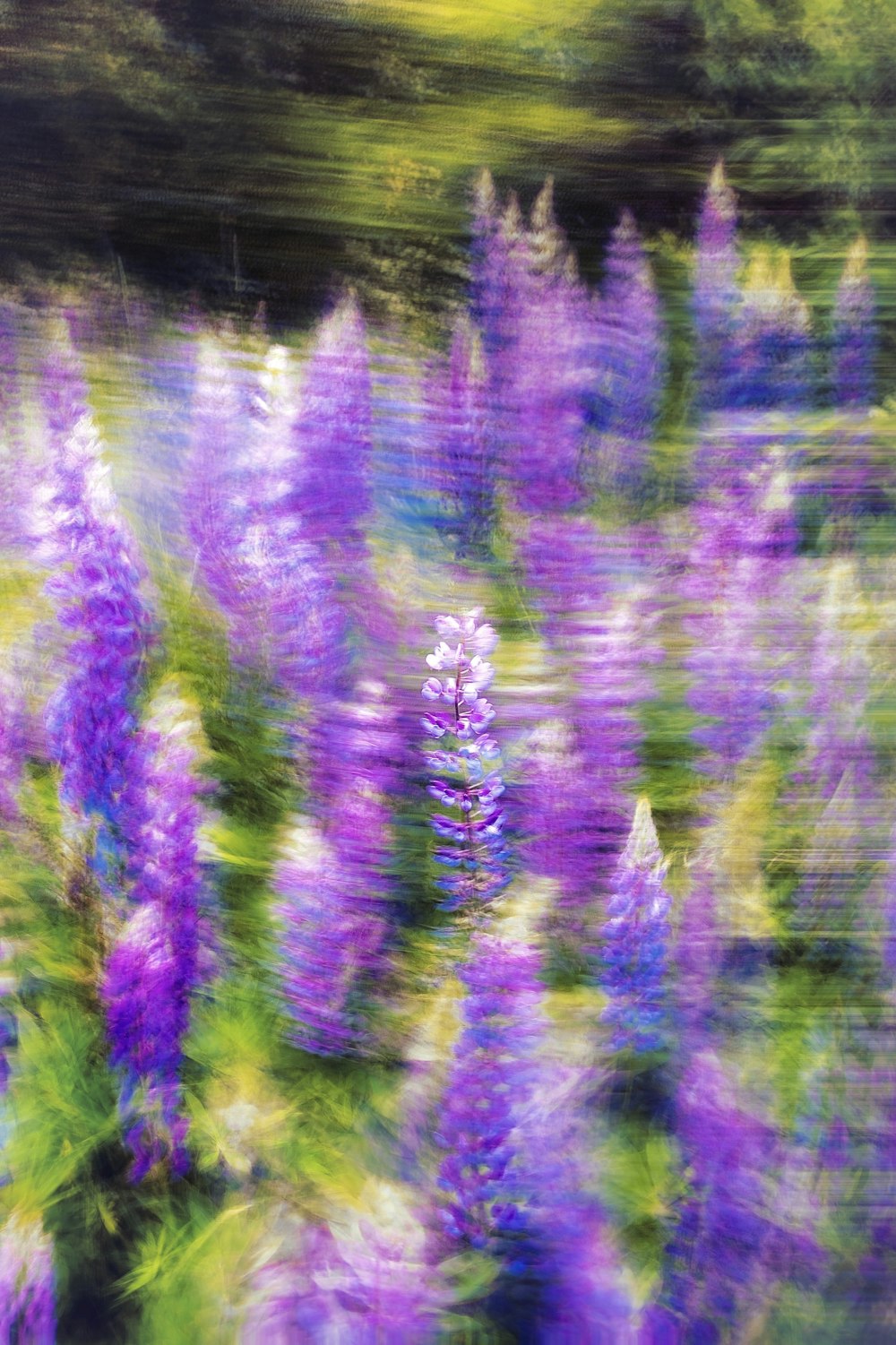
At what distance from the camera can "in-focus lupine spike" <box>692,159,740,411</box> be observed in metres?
0.74

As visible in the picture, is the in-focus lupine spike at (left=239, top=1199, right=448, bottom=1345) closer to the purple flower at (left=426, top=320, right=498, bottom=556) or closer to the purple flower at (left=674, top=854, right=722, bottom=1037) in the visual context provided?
the purple flower at (left=674, top=854, right=722, bottom=1037)

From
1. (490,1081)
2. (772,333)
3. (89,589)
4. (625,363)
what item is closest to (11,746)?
(89,589)

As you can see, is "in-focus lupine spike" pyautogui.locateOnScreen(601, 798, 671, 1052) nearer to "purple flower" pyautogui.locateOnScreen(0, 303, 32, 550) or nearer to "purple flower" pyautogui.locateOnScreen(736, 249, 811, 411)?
"purple flower" pyautogui.locateOnScreen(736, 249, 811, 411)

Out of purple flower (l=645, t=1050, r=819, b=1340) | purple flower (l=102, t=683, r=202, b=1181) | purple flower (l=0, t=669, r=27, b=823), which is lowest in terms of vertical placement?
purple flower (l=645, t=1050, r=819, b=1340)

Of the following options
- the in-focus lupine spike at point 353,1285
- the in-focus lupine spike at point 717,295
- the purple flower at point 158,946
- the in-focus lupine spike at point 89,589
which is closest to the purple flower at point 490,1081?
the in-focus lupine spike at point 353,1285

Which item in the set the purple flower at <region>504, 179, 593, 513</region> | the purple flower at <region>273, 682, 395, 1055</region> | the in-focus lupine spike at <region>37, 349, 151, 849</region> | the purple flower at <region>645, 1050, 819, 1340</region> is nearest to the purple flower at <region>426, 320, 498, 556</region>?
the purple flower at <region>504, 179, 593, 513</region>

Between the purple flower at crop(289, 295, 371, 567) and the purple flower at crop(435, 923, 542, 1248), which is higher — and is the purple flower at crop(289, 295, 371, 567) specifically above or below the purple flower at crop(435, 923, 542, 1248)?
above

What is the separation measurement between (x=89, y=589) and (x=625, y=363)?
494mm

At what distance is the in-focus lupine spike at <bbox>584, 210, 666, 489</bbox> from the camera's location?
74 centimetres

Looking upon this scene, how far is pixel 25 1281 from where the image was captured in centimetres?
80

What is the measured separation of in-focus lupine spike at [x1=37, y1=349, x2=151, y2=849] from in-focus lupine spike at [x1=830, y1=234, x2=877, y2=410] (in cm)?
62

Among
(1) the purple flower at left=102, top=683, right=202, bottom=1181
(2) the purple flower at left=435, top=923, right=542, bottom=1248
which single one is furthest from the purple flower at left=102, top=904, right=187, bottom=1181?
(2) the purple flower at left=435, top=923, right=542, bottom=1248

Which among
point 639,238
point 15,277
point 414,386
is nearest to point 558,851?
point 414,386

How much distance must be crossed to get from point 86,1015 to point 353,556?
474mm
